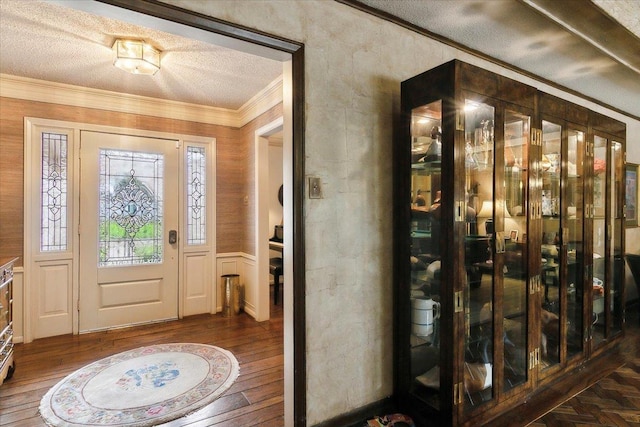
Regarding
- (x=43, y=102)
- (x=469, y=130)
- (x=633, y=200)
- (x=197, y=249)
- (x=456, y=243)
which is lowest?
(x=197, y=249)

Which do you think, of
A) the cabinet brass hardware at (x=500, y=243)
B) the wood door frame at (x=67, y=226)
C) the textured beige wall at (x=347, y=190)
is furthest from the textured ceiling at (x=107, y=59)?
the cabinet brass hardware at (x=500, y=243)

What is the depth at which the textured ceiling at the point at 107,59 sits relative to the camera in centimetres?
221

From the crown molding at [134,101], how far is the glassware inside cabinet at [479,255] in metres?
2.11

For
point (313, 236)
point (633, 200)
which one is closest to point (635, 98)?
point (633, 200)

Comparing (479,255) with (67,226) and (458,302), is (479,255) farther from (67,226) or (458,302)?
(67,226)

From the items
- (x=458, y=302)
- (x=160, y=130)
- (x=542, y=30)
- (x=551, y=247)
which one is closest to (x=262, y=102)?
(x=160, y=130)

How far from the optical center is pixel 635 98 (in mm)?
3535

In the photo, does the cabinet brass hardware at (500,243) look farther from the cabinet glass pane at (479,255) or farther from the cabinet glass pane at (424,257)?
the cabinet glass pane at (424,257)

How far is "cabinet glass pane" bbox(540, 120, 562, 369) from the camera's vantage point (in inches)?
91.0

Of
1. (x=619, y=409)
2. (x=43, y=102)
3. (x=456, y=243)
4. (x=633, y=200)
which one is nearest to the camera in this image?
(x=456, y=243)

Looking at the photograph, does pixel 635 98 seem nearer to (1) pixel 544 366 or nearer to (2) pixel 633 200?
(2) pixel 633 200

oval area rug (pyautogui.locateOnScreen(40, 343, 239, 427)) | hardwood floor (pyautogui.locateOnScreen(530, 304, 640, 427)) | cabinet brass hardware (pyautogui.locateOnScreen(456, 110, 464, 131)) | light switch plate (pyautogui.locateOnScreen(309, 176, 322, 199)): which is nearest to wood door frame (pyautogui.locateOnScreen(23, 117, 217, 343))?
oval area rug (pyautogui.locateOnScreen(40, 343, 239, 427))

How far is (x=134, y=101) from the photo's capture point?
3.74m

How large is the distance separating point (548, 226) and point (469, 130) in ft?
3.60
